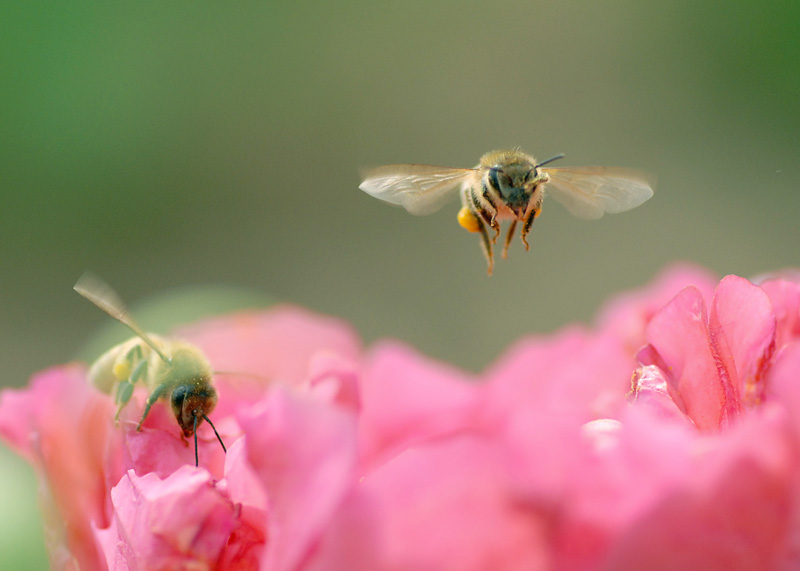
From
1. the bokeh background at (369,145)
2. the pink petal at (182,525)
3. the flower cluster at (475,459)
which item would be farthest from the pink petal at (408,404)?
the bokeh background at (369,145)

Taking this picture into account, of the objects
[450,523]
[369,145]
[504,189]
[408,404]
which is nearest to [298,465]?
[450,523]

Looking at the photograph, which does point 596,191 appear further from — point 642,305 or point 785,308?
point 785,308

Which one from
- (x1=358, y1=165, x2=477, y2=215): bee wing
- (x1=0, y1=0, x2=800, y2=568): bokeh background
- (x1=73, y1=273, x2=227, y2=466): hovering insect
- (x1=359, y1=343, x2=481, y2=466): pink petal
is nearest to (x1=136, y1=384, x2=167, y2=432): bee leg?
(x1=73, y1=273, x2=227, y2=466): hovering insect

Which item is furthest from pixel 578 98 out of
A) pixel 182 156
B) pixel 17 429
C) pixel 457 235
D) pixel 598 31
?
pixel 17 429

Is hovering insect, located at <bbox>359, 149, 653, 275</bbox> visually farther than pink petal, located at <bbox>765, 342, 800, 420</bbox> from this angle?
Yes

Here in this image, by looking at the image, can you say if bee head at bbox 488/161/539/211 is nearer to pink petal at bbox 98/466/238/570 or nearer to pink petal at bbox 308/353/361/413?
pink petal at bbox 308/353/361/413

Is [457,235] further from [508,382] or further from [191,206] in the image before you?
[508,382]

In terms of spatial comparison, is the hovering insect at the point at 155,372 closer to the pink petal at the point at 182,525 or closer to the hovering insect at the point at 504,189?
the pink petal at the point at 182,525
